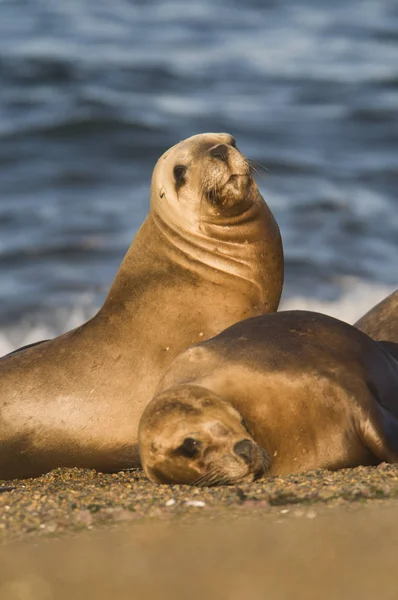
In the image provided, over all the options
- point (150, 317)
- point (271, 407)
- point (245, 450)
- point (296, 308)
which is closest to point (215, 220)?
point (150, 317)

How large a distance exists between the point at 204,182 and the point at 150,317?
79cm

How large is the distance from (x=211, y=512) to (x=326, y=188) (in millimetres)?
11753

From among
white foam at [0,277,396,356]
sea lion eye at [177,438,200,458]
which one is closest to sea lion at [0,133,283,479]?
sea lion eye at [177,438,200,458]

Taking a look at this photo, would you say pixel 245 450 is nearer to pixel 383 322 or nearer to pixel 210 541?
pixel 210 541

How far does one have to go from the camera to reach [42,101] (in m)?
19.5

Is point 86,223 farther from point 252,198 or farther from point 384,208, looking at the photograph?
point 252,198

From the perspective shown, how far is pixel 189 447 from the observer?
5.43m

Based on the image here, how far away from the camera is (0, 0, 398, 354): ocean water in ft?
43.9

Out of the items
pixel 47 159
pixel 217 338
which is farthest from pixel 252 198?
pixel 47 159

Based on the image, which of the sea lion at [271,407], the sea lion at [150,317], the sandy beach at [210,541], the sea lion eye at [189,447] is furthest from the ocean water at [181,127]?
the sandy beach at [210,541]

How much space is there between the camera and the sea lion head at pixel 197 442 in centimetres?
539

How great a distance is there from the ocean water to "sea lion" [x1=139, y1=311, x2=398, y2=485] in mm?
5755

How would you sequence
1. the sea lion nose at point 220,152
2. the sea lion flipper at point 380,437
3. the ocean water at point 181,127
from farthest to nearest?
1. the ocean water at point 181,127
2. the sea lion nose at point 220,152
3. the sea lion flipper at point 380,437

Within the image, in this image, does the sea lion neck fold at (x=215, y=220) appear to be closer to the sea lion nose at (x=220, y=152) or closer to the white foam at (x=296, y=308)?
the sea lion nose at (x=220, y=152)
